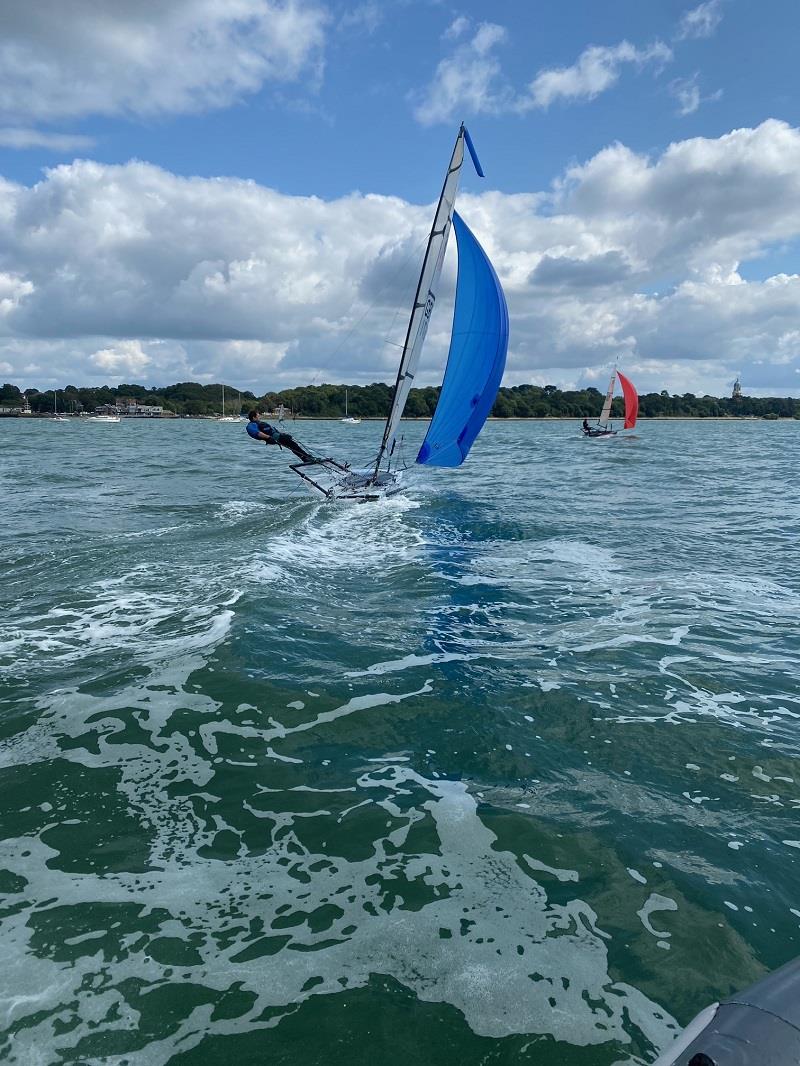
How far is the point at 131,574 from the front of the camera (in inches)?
561

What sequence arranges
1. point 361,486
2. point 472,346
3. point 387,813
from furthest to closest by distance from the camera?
point 361,486 < point 472,346 < point 387,813

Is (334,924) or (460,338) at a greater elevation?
(460,338)

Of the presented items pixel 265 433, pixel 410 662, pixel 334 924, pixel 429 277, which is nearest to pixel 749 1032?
pixel 334 924

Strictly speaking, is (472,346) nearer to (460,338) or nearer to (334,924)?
(460,338)

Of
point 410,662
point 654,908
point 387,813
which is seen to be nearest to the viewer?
point 654,908

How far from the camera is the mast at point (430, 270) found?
2364 centimetres

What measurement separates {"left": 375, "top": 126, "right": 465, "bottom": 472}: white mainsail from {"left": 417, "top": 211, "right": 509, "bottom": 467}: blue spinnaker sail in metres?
0.56

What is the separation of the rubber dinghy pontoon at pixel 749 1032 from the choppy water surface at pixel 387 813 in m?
1.04

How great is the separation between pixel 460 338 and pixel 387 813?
63.4ft

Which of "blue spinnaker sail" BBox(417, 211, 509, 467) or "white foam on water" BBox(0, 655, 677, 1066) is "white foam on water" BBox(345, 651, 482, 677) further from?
"blue spinnaker sail" BBox(417, 211, 509, 467)

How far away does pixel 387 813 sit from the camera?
238 inches

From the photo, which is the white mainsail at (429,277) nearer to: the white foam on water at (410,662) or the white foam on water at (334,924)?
the white foam on water at (410,662)

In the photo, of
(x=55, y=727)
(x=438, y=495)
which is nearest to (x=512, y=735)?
(x=55, y=727)

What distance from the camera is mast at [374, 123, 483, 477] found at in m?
23.6
